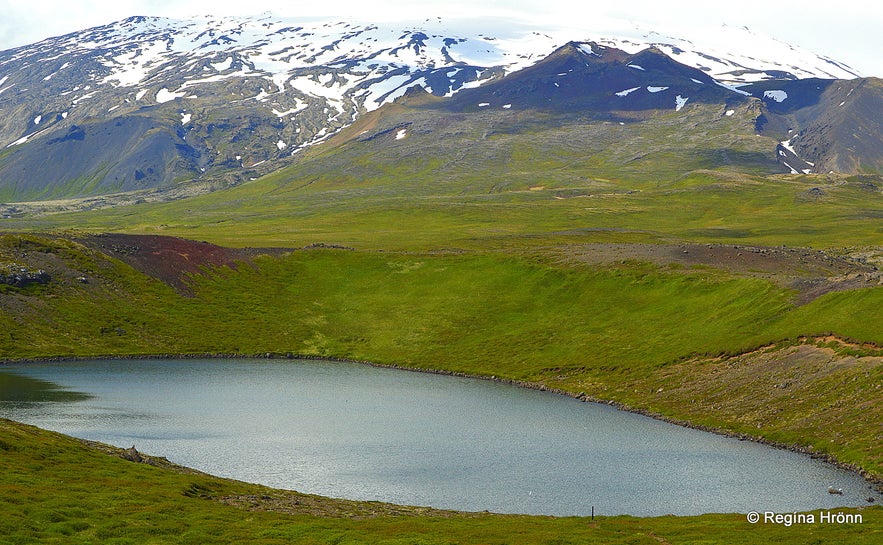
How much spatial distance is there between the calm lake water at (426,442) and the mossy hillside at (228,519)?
304 inches

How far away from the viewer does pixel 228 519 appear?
4991 cm

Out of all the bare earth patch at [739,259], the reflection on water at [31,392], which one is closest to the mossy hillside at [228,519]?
the reflection on water at [31,392]

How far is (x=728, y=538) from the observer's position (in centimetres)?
4756

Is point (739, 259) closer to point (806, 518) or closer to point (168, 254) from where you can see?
point (806, 518)

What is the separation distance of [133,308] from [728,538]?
397 ft

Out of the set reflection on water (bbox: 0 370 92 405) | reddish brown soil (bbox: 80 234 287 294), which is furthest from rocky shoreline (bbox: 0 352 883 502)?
reddish brown soil (bbox: 80 234 287 294)

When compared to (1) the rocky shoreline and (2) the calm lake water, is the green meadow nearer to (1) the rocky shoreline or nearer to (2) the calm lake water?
(1) the rocky shoreline

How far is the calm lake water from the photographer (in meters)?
66.8

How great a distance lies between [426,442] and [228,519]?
3500cm

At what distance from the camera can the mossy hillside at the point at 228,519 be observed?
44.2m

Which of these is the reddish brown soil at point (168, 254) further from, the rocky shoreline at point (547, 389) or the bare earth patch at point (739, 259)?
the bare earth patch at point (739, 259)

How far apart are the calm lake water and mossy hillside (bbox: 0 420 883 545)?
7.73 metres

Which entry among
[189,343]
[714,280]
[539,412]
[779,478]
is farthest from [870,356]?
[189,343]

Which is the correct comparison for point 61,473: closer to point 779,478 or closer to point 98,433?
point 98,433
